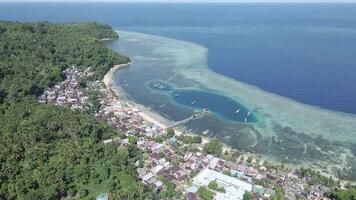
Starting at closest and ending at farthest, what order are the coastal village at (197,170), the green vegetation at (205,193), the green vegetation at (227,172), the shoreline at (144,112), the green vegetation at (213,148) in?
the green vegetation at (205,193)
the coastal village at (197,170)
the green vegetation at (227,172)
the green vegetation at (213,148)
the shoreline at (144,112)

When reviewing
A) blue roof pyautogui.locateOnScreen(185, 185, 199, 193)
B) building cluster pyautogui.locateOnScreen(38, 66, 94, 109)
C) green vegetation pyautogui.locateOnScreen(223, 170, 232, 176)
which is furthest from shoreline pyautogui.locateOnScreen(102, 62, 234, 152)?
blue roof pyautogui.locateOnScreen(185, 185, 199, 193)

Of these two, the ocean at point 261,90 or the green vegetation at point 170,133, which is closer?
the green vegetation at point 170,133

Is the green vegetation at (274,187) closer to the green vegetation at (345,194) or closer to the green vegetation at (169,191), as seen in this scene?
the green vegetation at (345,194)

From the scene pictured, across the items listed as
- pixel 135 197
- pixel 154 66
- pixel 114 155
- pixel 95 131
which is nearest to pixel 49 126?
pixel 95 131

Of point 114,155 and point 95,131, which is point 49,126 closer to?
point 95,131

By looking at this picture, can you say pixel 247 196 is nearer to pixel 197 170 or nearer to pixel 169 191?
pixel 197 170

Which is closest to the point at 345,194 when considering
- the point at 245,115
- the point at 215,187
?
the point at 215,187

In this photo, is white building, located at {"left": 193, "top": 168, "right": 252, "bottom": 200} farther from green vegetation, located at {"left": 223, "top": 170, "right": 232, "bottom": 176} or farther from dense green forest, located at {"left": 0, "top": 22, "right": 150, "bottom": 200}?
dense green forest, located at {"left": 0, "top": 22, "right": 150, "bottom": 200}

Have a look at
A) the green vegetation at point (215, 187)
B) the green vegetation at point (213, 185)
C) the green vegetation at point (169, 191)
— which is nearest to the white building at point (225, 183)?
the green vegetation at point (215, 187)
